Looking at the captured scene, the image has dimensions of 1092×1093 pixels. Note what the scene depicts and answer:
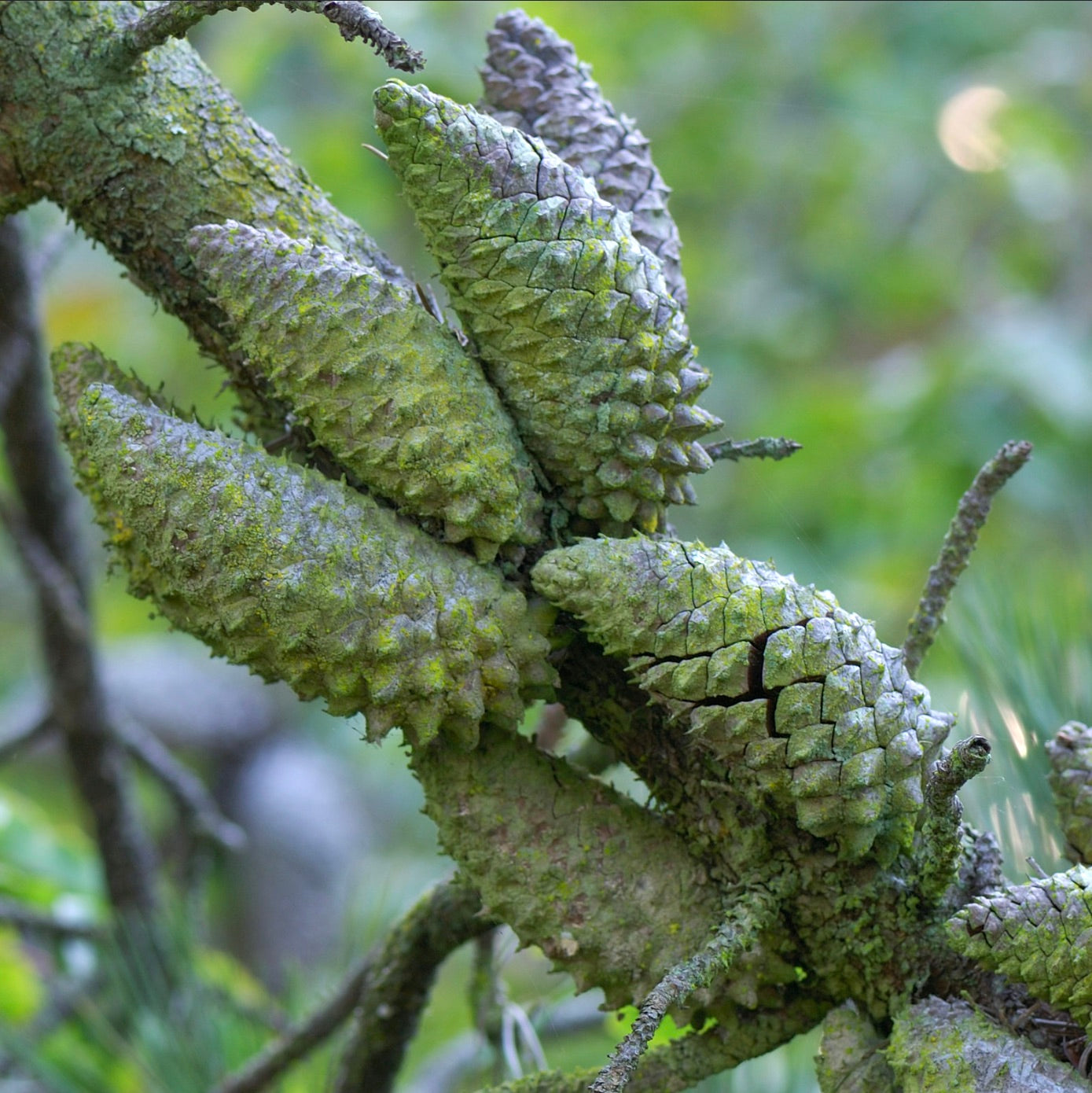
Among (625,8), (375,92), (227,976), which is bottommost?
(227,976)

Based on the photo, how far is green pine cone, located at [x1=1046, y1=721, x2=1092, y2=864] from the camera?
1.61 feet

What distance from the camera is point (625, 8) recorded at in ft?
7.84

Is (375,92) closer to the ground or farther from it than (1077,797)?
farther from it

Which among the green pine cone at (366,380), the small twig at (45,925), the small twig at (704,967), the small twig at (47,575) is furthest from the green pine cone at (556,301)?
the small twig at (45,925)

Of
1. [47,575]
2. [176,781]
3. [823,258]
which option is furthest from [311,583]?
[823,258]

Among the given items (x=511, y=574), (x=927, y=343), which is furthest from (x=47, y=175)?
(x=927, y=343)

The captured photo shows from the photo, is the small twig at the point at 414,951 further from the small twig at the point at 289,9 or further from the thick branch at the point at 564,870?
the small twig at the point at 289,9

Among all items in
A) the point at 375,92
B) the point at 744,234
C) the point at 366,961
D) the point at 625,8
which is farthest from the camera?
the point at 744,234

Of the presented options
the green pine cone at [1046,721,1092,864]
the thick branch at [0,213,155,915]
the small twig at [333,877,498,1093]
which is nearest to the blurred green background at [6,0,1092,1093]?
the thick branch at [0,213,155,915]

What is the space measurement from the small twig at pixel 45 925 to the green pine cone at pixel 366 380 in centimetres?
75

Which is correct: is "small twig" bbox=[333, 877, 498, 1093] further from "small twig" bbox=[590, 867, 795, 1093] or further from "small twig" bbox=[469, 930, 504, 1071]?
"small twig" bbox=[590, 867, 795, 1093]

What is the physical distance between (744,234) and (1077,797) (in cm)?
250

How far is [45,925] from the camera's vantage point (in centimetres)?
104

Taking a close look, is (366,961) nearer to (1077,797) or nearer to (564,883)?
(564,883)
